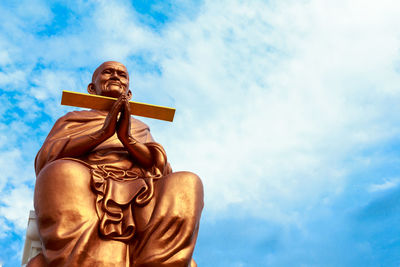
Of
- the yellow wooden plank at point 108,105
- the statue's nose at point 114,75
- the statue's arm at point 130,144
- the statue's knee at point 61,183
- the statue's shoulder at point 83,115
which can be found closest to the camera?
the statue's knee at point 61,183

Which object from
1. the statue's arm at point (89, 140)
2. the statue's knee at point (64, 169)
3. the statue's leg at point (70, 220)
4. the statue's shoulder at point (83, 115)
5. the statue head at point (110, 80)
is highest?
the statue head at point (110, 80)

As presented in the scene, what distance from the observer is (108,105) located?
6.94 m

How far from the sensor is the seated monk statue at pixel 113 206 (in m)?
4.91

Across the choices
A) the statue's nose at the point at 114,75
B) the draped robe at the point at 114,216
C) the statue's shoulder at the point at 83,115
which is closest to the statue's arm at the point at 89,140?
the draped robe at the point at 114,216

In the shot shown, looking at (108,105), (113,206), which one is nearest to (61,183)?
(113,206)

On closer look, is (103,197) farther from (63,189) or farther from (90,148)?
(90,148)

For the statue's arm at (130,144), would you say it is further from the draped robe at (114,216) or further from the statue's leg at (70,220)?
the statue's leg at (70,220)

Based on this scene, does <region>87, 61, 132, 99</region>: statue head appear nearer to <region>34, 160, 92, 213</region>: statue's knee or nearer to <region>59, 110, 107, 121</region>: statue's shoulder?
<region>59, 110, 107, 121</region>: statue's shoulder

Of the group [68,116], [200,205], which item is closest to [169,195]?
[200,205]

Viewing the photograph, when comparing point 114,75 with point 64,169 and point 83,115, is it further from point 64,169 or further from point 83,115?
point 64,169

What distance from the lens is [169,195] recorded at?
5395mm

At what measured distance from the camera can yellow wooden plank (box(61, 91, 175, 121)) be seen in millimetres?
6688

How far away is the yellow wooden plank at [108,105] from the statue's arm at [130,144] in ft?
2.30

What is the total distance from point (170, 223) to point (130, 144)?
1447mm
